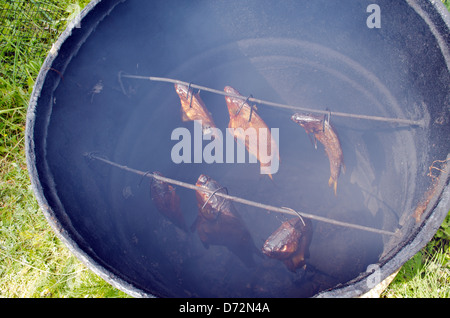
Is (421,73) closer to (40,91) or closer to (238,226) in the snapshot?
(238,226)

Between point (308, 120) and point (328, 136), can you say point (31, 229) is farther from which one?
point (328, 136)

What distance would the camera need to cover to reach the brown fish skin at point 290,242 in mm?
2719

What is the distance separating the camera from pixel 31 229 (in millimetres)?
3500

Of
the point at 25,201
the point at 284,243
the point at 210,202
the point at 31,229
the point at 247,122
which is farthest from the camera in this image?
the point at 25,201

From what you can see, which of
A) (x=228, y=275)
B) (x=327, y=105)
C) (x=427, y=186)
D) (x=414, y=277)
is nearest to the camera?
(x=427, y=186)

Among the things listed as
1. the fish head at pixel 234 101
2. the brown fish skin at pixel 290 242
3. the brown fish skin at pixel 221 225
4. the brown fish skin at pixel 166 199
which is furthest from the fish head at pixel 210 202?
the fish head at pixel 234 101

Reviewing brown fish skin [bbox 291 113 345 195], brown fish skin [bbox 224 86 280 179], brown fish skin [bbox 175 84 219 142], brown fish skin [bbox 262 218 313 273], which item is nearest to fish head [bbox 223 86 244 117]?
brown fish skin [bbox 224 86 280 179]

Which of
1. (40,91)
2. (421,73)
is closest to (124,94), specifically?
(40,91)

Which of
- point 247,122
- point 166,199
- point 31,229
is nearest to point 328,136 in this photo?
point 247,122

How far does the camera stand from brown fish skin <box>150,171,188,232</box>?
3.07 m

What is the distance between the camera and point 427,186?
8.06 feet

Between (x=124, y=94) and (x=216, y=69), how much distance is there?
3.90 feet

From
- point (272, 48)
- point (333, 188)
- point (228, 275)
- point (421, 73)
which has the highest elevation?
point (272, 48)

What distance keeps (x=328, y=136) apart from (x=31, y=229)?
11.2 feet
